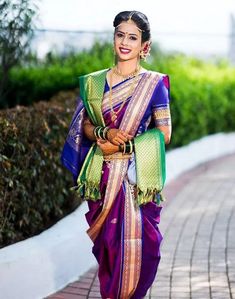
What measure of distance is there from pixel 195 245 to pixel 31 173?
1720 millimetres

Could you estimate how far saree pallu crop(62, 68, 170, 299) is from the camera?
15.3 ft

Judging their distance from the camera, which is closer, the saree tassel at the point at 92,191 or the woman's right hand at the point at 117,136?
the woman's right hand at the point at 117,136

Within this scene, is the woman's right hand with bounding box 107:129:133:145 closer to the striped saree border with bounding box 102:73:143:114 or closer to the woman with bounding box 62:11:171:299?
the woman with bounding box 62:11:171:299

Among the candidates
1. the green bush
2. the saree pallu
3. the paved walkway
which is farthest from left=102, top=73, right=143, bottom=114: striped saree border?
the green bush

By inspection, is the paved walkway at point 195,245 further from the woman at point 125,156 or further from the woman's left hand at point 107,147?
the woman's left hand at point 107,147

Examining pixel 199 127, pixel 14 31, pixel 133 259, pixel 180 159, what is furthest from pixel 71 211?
pixel 199 127

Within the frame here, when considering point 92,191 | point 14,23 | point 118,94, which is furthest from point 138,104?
point 14,23

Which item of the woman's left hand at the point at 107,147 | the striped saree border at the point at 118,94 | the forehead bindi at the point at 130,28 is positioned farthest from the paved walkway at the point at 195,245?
the forehead bindi at the point at 130,28

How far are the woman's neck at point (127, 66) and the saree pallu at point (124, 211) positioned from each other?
0.06m

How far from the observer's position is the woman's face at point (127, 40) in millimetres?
4641

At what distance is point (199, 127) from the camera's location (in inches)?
491

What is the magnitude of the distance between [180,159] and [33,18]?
3.89m

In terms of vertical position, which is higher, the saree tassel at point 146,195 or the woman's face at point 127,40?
the woman's face at point 127,40

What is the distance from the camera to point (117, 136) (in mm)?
4598
